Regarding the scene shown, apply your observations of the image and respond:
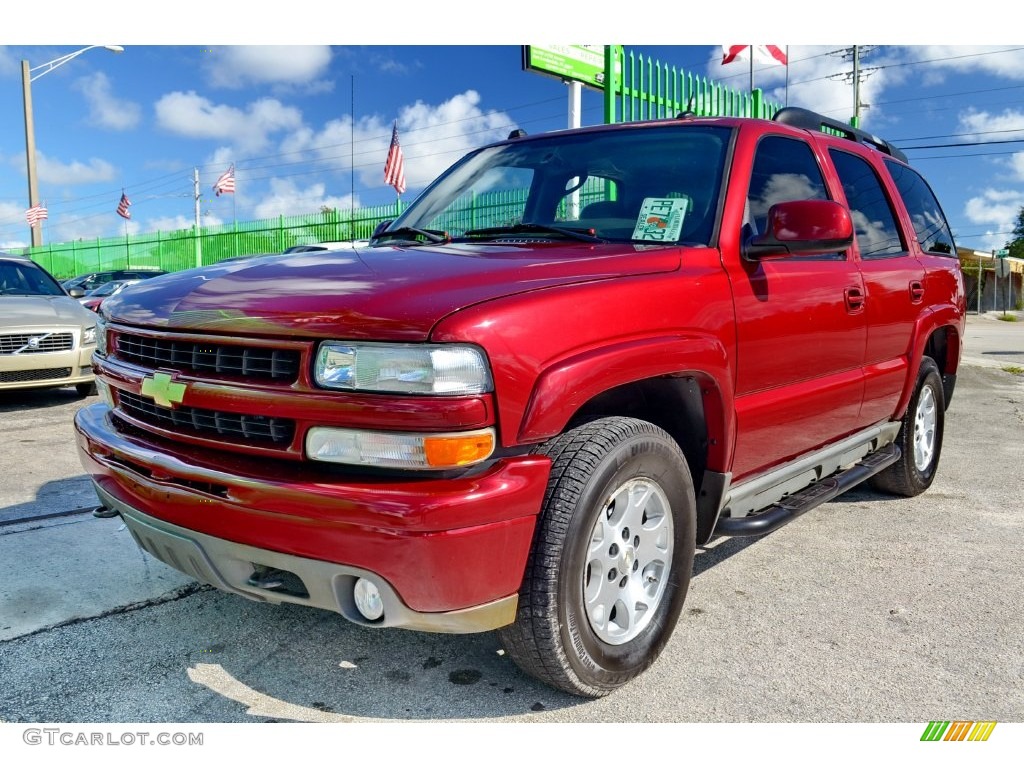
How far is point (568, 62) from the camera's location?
10836 mm

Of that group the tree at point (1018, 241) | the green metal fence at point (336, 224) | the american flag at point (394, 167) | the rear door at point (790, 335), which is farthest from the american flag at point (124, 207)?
the tree at point (1018, 241)

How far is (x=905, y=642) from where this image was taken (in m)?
2.96

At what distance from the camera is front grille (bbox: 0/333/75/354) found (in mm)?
7547

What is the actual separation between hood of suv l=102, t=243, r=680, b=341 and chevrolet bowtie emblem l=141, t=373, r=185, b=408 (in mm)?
162

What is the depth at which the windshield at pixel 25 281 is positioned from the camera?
8422mm

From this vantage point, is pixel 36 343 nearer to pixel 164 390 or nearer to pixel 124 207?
pixel 164 390

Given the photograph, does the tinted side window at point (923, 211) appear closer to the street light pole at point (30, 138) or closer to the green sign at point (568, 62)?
the green sign at point (568, 62)

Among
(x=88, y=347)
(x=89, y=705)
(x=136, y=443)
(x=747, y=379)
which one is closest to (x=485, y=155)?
(x=747, y=379)

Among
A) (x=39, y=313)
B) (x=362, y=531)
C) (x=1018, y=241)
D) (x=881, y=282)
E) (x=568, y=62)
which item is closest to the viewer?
(x=362, y=531)

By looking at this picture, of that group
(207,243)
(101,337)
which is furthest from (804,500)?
(207,243)

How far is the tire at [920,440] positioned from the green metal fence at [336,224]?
2.10 m

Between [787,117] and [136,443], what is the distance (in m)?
3.14

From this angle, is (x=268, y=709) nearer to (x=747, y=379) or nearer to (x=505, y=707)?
(x=505, y=707)

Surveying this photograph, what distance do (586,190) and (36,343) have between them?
6.27m
